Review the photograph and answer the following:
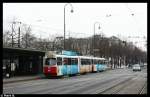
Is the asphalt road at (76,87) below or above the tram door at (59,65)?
below

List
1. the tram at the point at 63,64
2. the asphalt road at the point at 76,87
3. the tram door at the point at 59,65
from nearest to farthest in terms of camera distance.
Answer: the asphalt road at the point at 76,87
the tram at the point at 63,64
the tram door at the point at 59,65

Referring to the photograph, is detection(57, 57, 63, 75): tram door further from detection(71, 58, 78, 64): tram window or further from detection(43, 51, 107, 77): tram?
detection(71, 58, 78, 64): tram window

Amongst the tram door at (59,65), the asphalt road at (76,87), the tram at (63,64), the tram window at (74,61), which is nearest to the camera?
the asphalt road at (76,87)

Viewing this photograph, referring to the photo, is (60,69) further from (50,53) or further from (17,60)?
(17,60)

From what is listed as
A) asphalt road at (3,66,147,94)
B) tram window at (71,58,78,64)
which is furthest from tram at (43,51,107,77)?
asphalt road at (3,66,147,94)

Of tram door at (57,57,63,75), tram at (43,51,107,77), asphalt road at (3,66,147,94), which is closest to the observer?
asphalt road at (3,66,147,94)

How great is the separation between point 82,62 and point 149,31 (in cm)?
4411

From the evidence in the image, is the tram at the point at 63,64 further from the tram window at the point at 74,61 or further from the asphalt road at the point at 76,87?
the asphalt road at the point at 76,87

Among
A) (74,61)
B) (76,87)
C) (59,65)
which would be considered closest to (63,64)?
(59,65)

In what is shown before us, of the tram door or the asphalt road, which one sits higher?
the tram door

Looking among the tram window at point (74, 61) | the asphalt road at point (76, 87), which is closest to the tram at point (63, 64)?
the tram window at point (74, 61)

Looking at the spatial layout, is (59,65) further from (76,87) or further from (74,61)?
(76,87)

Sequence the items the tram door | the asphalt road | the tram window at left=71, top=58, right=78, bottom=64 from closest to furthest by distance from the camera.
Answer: the asphalt road
the tram door
the tram window at left=71, top=58, right=78, bottom=64

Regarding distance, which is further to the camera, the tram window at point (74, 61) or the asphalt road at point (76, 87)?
the tram window at point (74, 61)
